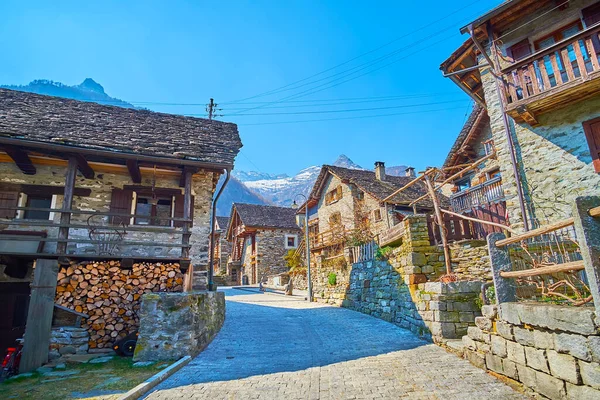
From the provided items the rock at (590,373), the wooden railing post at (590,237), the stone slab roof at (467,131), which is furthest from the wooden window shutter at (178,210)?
the stone slab roof at (467,131)

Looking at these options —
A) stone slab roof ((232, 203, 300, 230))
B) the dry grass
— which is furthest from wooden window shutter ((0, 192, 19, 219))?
stone slab roof ((232, 203, 300, 230))

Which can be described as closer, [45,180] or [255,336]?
[255,336]

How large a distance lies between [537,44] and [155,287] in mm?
12235

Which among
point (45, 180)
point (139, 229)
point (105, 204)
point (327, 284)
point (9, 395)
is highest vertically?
point (45, 180)

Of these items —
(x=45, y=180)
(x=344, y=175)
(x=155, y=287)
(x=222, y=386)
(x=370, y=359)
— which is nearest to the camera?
(x=222, y=386)

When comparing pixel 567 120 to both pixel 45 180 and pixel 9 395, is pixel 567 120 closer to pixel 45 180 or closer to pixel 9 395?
pixel 9 395

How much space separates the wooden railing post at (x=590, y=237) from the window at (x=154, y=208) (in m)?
9.10

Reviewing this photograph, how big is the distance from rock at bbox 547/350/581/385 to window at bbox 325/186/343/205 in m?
19.7

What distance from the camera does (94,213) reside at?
25.7 feet

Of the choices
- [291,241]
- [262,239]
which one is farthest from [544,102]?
[291,241]

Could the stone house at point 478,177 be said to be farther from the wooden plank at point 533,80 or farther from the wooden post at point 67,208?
the wooden post at point 67,208

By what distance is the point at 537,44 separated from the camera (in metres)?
9.34

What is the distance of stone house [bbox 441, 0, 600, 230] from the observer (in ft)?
25.5

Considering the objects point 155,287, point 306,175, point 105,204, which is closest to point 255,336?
point 155,287
